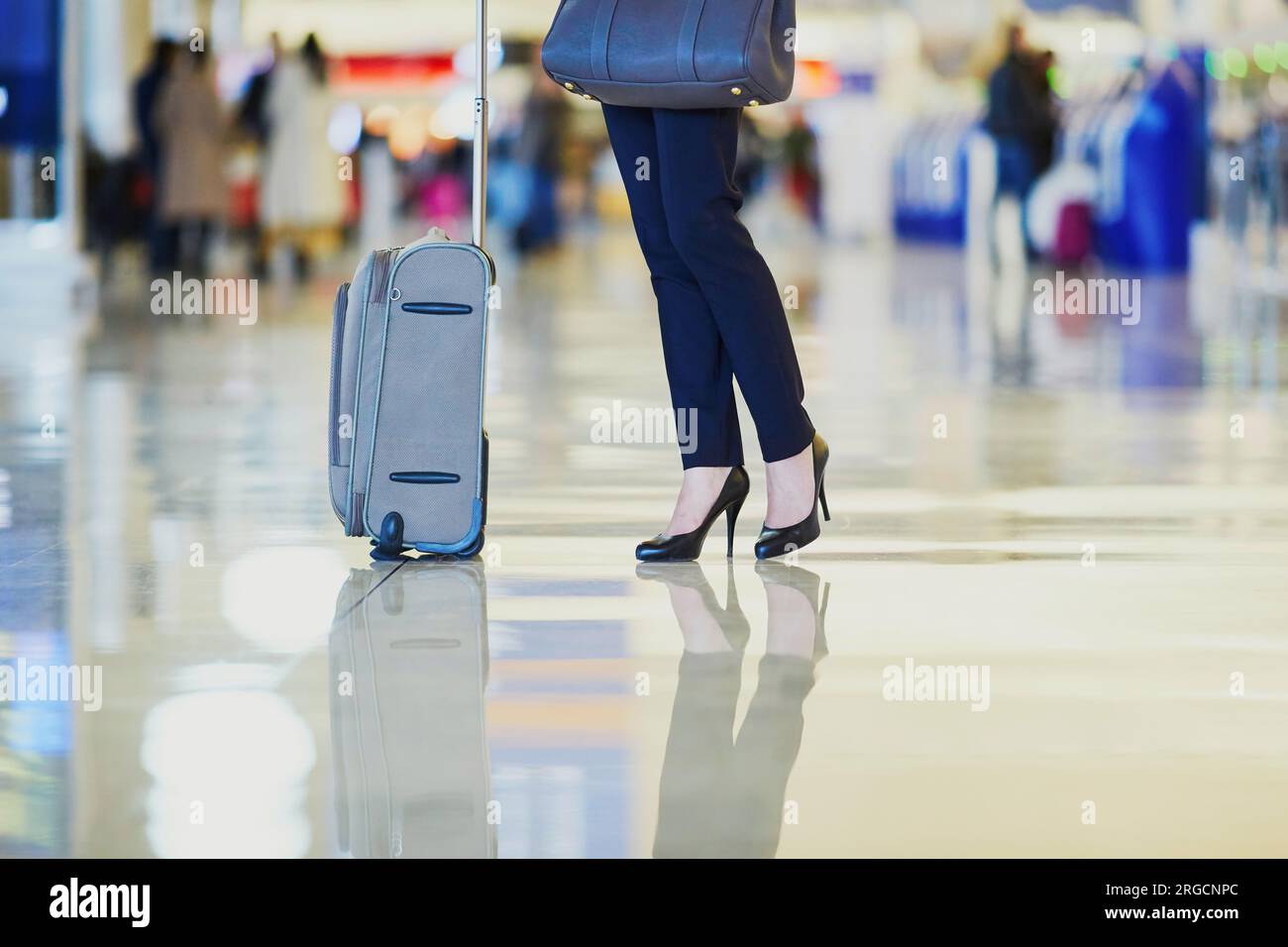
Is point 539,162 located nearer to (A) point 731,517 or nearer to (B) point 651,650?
(A) point 731,517

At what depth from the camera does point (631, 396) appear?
604 cm

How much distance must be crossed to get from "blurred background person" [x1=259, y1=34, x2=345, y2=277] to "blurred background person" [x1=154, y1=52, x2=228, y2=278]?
65 cm

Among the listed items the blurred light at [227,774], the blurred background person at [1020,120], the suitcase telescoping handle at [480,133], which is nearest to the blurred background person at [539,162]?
Result: the blurred background person at [1020,120]

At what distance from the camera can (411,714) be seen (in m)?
2.29

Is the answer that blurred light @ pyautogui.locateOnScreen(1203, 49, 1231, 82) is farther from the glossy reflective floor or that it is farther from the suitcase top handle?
the suitcase top handle

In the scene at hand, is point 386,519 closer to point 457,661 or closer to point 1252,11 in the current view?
point 457,661

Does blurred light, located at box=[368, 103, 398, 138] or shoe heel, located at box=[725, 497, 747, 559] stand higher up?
blurred light, located at box=[368, 103, 398, 138]

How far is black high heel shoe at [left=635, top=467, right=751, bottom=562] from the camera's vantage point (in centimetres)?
333

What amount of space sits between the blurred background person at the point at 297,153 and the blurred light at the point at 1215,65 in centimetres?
598

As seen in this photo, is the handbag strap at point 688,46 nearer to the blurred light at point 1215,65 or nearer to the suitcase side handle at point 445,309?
the suitcase side handle at point 445,309

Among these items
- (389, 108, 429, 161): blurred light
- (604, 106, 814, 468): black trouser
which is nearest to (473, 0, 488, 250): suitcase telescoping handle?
(604, 106, 814, 468): black trouser

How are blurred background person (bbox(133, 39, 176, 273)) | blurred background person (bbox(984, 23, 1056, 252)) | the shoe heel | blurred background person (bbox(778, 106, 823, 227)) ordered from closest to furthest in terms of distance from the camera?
1. the shoe heel
2. blurred background person (bbox(133, 39, 176, 273))
3. blurred background person (bbox(984, 23, 1056, 252))
4. blurred background person (bbox(778, 106, 823, 227))

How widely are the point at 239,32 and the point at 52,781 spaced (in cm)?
2967
